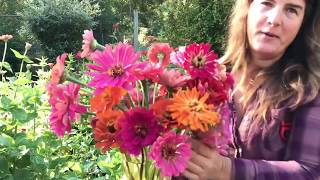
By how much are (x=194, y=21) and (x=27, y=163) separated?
A: 8011 mm

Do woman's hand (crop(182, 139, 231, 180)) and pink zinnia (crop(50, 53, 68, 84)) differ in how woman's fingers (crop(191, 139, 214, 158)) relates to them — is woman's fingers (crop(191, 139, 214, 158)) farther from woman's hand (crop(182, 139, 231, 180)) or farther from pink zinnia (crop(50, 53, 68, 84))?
pink zinnia (crop(50, 53, 68, 84))

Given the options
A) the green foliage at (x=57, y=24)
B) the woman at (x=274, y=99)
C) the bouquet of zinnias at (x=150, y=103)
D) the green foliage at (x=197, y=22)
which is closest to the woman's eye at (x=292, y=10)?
the woman at (x=274, y=99)

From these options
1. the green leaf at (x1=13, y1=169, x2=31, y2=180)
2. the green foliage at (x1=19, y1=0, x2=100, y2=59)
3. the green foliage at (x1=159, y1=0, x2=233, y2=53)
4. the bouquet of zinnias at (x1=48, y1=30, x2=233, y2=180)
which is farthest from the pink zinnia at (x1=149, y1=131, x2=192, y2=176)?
the green foliage at (x1=19, y1=0, x2=100, y2=59)

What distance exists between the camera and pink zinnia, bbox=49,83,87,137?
949 millimetres

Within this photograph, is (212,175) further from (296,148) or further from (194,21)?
(194,21)

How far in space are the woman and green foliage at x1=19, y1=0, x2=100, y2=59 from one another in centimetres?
1100

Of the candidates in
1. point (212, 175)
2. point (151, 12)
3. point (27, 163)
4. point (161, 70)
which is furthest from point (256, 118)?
point (151, 12)

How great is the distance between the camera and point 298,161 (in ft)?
3.65

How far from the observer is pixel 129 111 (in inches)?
35.6

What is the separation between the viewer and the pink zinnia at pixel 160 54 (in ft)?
3.23

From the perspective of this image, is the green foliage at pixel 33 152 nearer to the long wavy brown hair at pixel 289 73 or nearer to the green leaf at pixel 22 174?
the green leaf at pixel 22 174

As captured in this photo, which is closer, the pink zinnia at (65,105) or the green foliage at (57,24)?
the pink zinnia at (65,105)

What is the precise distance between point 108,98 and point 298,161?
1.48ft

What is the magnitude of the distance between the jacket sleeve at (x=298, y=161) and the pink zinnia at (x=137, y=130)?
257 mm
